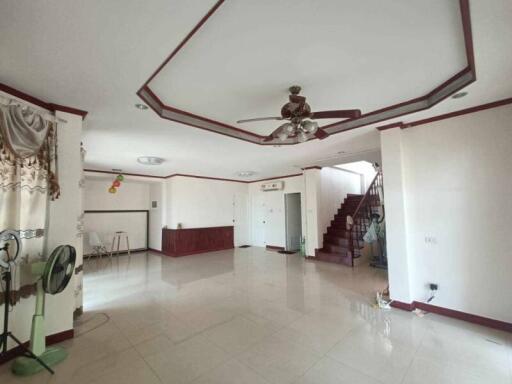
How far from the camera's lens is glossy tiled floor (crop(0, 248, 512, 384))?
189 centimetres

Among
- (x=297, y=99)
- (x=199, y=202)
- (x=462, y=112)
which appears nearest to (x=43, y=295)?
(x=297, y=99)

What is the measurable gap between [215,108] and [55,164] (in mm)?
1851

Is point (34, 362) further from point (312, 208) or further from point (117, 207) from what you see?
point (117, 207)

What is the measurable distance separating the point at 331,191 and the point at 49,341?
6636mm

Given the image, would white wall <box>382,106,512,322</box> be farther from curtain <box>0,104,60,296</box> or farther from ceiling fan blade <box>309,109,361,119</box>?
curtain <box>0,104,60,296</box>

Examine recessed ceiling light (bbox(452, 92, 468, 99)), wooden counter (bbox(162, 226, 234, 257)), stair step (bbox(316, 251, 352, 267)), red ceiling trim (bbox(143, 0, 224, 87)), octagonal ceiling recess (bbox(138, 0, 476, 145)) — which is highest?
octagonal ceiling recess (bbox(138, 0, 476, 145))

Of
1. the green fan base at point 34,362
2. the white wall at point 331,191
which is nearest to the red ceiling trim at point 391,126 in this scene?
the white wall at point 331,191

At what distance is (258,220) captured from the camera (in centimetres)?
855

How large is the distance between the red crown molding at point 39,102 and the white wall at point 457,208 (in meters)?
4.06

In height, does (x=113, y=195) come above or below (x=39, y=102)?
below

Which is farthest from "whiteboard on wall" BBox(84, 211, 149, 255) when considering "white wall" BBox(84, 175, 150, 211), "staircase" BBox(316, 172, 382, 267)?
"staircase" BBox(316, 172, 382, 267)

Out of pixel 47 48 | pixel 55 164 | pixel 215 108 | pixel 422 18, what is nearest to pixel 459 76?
pixel 422 18

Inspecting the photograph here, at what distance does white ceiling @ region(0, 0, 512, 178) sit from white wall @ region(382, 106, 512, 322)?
1.27 ft

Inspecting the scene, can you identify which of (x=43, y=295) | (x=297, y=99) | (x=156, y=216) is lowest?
(x=43, y=295)
